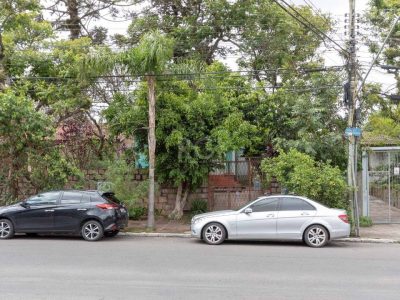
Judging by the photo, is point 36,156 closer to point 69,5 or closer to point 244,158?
point 244,158

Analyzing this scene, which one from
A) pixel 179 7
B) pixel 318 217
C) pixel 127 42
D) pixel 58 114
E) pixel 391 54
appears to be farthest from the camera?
pixel 179 7

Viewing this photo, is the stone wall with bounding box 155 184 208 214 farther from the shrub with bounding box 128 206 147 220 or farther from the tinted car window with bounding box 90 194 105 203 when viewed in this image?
the tinted car window with bounding box 90 194 105 203

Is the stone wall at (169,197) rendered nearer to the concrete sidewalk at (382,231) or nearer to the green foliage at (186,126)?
the green foliage at (186,126)

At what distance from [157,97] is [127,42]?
10.0m

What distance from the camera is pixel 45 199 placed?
1395 cm

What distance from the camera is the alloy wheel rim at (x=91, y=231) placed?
13.4m

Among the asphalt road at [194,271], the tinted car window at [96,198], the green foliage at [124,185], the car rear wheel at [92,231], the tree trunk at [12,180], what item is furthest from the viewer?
the tree trunk at [12,180]

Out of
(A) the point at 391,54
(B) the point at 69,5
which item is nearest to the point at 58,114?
(B) the point at 69,5

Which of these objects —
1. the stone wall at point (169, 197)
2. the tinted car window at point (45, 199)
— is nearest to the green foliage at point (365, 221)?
the stone wall at point (169, 197)

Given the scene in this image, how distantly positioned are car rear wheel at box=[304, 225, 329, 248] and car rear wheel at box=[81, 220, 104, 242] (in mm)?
5917

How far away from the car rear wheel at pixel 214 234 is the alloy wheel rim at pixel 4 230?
5975 mm

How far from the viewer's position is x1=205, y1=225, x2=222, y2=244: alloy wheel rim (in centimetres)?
1276

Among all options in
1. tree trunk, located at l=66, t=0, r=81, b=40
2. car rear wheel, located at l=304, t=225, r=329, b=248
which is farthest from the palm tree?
tree trunk, located at l=66, t=0, r=81, b=40

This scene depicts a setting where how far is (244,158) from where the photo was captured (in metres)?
19.1
